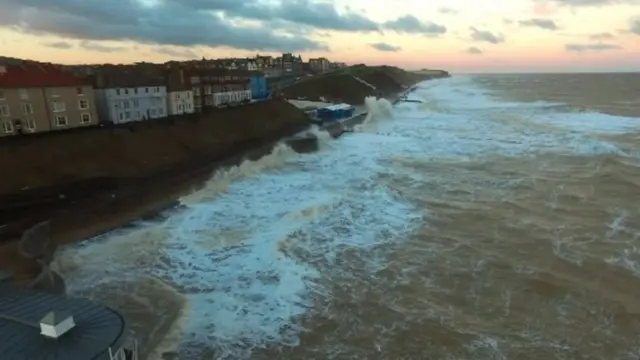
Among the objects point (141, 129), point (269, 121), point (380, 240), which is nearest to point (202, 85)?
point (269, 121)

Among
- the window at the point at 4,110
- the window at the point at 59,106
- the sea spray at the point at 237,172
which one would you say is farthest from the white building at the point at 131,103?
the sea spray at the point at 237,172

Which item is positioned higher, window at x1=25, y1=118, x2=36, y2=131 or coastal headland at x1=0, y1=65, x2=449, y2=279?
window at x1=25, y1=118, x2=36, y2=131

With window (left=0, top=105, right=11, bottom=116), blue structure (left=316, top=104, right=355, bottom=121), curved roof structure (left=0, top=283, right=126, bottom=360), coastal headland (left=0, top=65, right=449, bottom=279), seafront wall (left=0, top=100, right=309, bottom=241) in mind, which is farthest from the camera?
blue structure (left=316, top=104, right=355, bottom=121)

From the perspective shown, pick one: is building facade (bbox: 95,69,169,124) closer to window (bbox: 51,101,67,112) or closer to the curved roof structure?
window (bbox: 51,101,67,112)

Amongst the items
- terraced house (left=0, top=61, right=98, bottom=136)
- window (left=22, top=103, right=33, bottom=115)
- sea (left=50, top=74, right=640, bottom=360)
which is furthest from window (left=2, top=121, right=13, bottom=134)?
sea (left=50, top=74, right=640, bottom=360)

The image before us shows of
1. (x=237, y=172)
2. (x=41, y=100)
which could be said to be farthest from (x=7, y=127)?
(x=237, y=172)

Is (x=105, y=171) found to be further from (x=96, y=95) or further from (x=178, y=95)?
(x=178, y=95)
